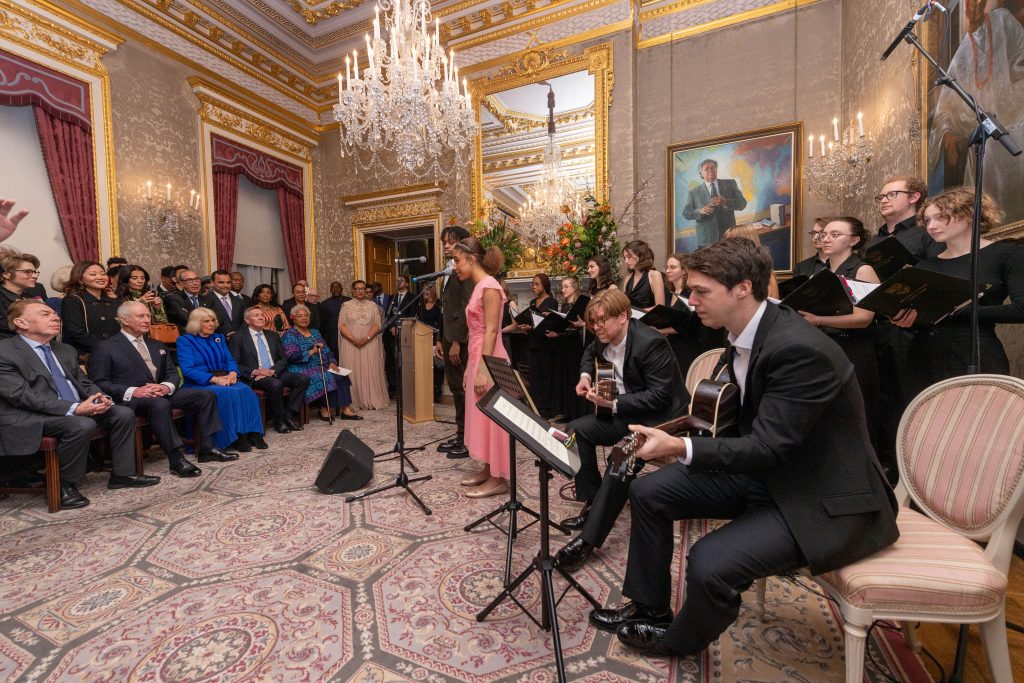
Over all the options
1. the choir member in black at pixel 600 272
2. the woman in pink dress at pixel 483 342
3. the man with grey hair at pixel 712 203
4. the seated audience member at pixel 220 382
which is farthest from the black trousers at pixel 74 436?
the man with grey hair at pixel 712 203

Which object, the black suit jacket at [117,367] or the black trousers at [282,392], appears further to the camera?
the black trousers at [282,392]

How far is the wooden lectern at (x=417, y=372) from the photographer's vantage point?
561 cm

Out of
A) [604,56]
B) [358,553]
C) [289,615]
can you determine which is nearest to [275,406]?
[358,553]

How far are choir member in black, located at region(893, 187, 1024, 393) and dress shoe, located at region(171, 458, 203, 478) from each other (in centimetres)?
490

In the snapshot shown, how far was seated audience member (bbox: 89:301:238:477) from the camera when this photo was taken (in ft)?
12.5

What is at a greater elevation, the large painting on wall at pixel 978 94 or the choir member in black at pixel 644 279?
the large painting on wall at pixel 978 94

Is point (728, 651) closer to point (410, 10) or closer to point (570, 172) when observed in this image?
point (410, 10)

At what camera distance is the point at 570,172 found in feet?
21.6

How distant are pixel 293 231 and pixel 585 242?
213 inches

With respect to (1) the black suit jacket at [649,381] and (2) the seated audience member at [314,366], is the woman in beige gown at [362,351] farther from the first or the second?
(1) the black suit jacket at [649,381]

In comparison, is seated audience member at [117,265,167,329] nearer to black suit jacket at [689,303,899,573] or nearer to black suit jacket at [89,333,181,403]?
black suit jacket at [89,333,181,403]

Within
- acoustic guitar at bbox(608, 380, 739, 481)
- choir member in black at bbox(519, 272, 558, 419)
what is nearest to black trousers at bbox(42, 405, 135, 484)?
acoustic guitar at bbox(608, 380, 739, 481)

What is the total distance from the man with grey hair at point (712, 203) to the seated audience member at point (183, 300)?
245 inches

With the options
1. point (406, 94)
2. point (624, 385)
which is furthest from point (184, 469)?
point (406, 94)
